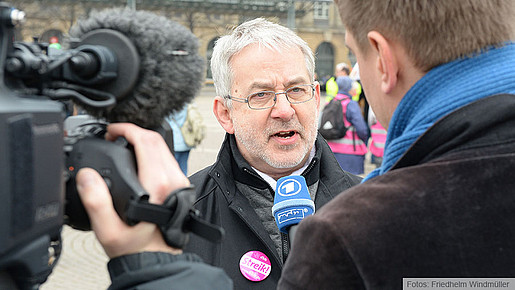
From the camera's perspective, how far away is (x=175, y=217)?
1.29 meters

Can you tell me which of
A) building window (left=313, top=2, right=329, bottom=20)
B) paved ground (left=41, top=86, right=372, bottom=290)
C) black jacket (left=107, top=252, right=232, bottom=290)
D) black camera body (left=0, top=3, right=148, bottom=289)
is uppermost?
building window (left=313, top=2, right=329, bottom=20)

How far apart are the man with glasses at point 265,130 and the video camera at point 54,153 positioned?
1.23 meters

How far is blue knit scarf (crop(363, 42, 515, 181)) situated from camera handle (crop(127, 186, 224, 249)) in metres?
0.47

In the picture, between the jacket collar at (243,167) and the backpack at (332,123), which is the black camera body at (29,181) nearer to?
the jacket collar at (243,167)

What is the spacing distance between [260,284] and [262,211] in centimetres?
35

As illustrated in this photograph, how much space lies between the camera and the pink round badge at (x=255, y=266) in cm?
235

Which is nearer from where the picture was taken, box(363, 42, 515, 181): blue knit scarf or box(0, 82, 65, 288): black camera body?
box(0, 82, 65, 288): black camera body

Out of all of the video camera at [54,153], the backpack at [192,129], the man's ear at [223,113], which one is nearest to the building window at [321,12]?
the backpack at [192,129]

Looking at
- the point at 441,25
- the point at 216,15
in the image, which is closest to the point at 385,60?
the point at 441,25

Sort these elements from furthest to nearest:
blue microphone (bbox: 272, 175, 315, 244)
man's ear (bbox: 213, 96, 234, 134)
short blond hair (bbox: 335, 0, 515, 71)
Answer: man's ear (bbox: 213, 96, 234, 134) → blue microphone (bbox: 272, 175, 315, 244) → short blond hair (bbox: 335, 0, 515, 71)

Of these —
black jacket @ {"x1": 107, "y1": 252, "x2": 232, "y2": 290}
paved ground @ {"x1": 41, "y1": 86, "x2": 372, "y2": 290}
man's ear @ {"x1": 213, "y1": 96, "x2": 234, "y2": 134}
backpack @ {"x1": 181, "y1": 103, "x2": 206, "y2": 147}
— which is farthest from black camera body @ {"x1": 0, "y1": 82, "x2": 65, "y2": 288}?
backpack @ {"x1": 181, "y1": 103, "x2": 206, "y2": 147}

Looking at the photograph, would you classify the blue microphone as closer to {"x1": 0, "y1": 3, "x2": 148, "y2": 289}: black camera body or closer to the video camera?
the video camera

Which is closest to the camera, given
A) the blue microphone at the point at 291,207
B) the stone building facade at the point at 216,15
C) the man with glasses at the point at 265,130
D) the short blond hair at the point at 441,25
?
the short blond hair at the point at 441,25

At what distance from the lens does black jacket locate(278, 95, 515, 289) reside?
3.90 ft
